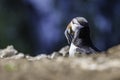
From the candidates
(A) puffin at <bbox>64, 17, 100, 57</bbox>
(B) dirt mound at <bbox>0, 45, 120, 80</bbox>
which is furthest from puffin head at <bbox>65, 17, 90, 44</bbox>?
(B) dirt mound at <bbox>0, 45, 120, 80</bbox>

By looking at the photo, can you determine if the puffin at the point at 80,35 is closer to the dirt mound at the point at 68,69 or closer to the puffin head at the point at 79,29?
the puffin head at the point at 79,29

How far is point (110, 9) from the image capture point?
19.2 metres

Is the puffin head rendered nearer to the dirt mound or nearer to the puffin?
the puffin

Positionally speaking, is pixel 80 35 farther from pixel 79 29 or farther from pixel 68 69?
pixel 68 69

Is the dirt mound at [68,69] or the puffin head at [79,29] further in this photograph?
the puffin head at [79,29]

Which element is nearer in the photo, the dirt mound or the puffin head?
the dirt mound

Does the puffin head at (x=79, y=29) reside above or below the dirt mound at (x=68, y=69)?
above

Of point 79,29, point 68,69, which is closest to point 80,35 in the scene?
point 79,29

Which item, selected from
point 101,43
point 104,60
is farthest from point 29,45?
point 104,60

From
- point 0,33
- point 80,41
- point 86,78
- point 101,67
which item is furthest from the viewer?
point 0,33

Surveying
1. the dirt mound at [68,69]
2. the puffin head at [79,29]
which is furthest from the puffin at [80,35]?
the dirt mound at [68,69]

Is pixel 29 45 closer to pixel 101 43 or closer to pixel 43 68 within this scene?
pixel 101 43

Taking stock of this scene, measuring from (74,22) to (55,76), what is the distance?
8.78 feet

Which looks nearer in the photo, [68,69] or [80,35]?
[68,69]
